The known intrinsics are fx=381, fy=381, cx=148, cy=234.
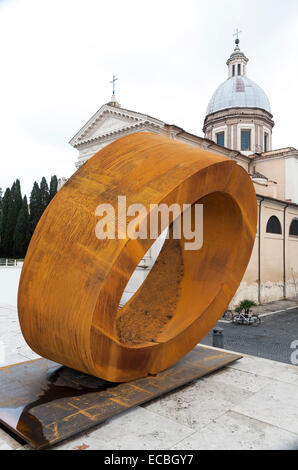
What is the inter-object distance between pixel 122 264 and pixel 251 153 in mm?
33937

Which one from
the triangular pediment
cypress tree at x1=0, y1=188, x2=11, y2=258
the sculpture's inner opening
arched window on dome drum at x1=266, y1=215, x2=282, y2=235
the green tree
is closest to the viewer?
the sculpture's inner opening

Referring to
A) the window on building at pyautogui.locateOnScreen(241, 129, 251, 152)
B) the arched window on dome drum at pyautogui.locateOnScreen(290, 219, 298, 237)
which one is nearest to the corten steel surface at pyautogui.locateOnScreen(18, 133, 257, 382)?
the arched window on dome drum at pyautogui.locateOnScreen(290, 219, 298, 237)

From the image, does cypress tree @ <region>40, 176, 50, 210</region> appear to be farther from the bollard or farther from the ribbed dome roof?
the bollard

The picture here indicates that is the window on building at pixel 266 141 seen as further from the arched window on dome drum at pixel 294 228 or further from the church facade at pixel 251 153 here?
the arched window on dome drum at pixel 294 228

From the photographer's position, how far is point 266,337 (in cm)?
1325

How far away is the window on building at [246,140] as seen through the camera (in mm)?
36219

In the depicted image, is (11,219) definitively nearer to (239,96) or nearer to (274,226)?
(239,96)

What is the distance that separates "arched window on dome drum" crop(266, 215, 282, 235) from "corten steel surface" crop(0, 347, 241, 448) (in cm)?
1608

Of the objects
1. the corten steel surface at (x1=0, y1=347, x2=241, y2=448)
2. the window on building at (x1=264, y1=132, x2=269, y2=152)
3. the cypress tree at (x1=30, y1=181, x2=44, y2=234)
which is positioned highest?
the window on building at (x1=264, y1=132, x2=269, y2=152)

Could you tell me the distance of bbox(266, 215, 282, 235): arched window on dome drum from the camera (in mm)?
21531

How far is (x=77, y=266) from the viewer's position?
4559mm

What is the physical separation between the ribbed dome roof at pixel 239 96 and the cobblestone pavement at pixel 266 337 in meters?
26.0

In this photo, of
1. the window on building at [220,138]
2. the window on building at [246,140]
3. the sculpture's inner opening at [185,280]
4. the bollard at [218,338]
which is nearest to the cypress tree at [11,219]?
the window on building at [220,138]
